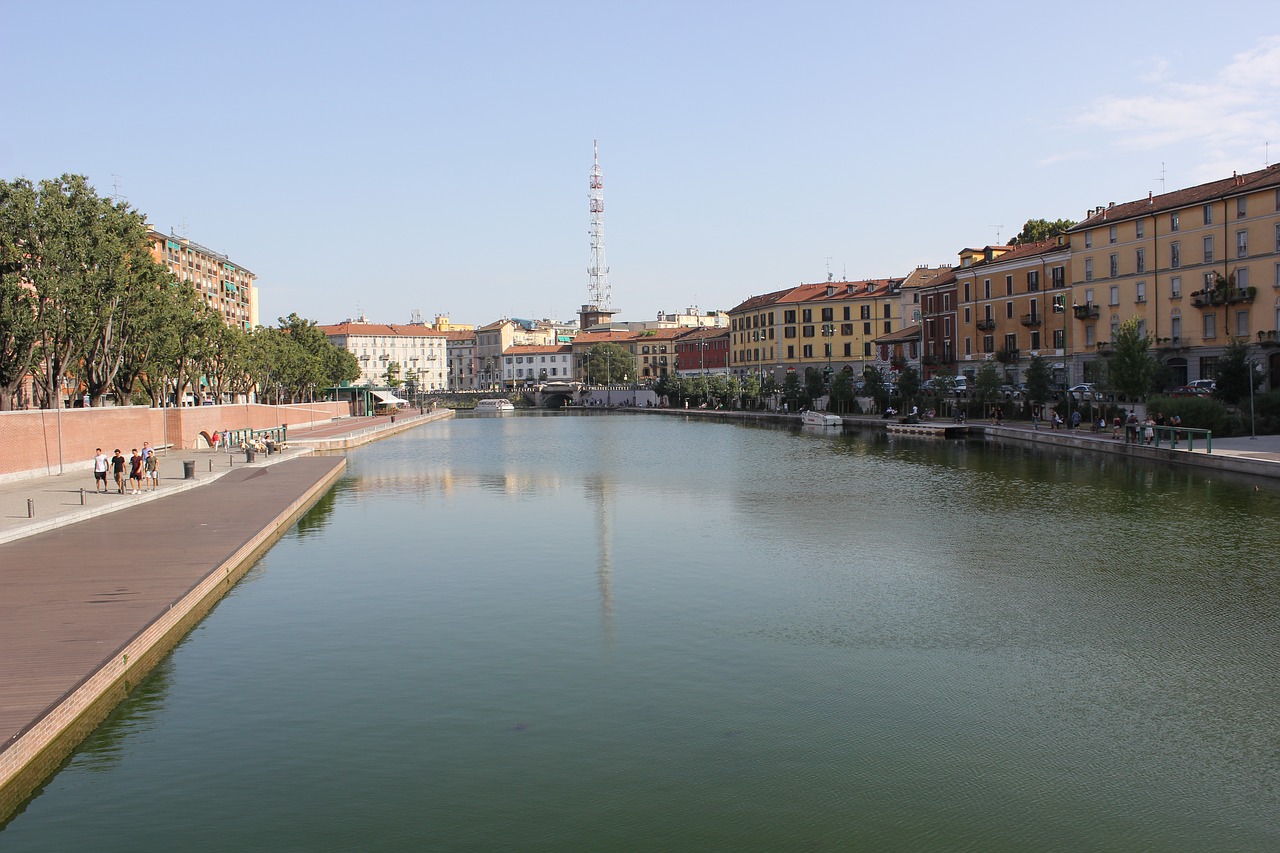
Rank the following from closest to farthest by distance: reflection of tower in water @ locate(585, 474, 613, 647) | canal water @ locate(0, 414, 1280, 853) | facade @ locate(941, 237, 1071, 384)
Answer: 1. canal water @ locate(0, 414, 1280, 853)
2. reflection of tower in water @ locate(585, 474, 613, 647)
3. facade @ locate(941, 237, 1071, 384)

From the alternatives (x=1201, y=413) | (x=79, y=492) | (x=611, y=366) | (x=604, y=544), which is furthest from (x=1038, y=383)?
(x=611, y=366)

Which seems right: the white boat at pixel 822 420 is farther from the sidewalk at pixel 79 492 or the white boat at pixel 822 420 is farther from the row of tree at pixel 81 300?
the row of tree at pixel 81 300

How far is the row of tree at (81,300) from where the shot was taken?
4072 centimetres

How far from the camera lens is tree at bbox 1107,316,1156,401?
55.0 meters

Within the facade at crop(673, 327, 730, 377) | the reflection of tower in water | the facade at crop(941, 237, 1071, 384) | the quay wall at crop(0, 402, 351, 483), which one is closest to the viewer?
the reflection of tower in water

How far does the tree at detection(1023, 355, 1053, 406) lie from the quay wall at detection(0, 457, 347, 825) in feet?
187

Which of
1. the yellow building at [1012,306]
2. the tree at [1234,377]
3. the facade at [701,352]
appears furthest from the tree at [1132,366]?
the facade at [701,352]

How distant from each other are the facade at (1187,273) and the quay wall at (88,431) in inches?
2250

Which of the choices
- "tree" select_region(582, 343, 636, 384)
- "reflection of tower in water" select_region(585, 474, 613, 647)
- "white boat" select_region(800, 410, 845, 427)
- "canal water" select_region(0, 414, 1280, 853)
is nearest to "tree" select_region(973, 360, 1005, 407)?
"white boat" select_region(800, 410, 845, 427)

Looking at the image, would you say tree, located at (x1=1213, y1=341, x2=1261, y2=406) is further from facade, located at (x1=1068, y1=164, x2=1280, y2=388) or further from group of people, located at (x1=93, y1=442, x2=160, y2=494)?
group of people, located at (x1=93, y1=442, x2=160, y2=494)

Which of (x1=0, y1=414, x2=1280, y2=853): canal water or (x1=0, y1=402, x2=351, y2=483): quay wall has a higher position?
(x1=0, y1=402, x2=351, y2=483): quay wall

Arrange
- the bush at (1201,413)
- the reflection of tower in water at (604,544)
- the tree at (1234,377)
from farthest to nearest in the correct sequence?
the tree at (1234,377) → the bush at (1201,413) → the reflection of tower in water at (604,544)

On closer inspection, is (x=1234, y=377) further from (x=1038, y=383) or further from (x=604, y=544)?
(x=604, y=544)

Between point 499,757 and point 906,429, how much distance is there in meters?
63.9
